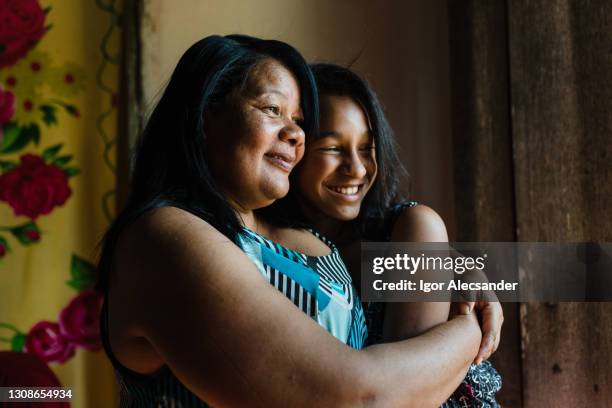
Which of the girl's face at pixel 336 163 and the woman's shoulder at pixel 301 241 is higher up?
the girl's face at pixel 336 163

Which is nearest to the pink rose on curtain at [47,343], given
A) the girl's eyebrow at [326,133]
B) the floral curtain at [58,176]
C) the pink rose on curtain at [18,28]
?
the floral curtain at [58,176]

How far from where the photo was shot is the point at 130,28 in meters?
1.62

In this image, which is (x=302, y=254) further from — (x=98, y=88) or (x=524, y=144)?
(x=98, y=88)

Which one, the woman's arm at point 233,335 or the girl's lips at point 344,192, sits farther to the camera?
the girl's lips at point 344,192

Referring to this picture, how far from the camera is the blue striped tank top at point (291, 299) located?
29.0 inches

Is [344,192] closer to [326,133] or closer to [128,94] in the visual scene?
[326,133]

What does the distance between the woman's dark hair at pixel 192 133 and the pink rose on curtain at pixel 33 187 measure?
0.79 m

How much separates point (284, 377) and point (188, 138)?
1.28ft

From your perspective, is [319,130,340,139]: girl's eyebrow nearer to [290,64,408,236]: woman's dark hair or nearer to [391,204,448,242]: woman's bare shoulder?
[290,64,408,236]: woman's dark hair

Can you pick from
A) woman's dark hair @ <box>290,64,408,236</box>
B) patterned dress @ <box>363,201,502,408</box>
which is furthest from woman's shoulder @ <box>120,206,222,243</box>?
woman's dark hair @ <box>290,64,408,236</box>

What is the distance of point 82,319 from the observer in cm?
159

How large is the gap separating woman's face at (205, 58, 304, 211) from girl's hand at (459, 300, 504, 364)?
36 cm

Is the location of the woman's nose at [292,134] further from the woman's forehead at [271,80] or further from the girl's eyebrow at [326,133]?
the girl's eyebrow at [326,133]

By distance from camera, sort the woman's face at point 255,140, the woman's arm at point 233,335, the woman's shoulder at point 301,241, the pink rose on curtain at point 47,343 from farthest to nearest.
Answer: the pink rose on curtain at point 47,343 < the woman's shoulder at point 301,241 < the woman's face at point 255,140 < the woman's arm at point 233,335
